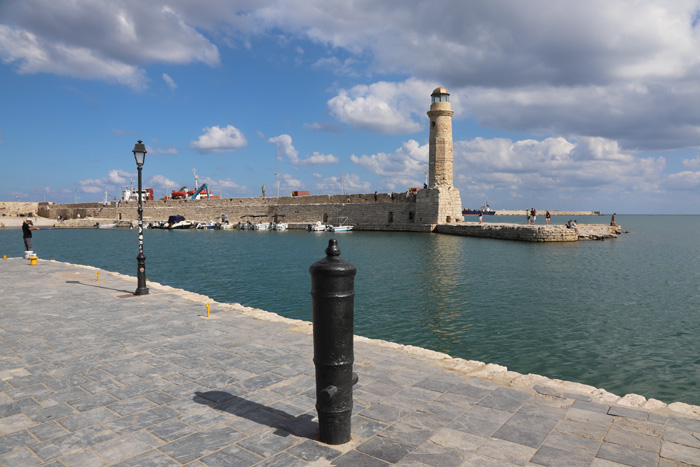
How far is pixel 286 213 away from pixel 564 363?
54103mm

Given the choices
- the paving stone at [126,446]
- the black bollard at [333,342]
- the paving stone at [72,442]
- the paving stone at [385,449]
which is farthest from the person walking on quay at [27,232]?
the paving stone at [385,449]

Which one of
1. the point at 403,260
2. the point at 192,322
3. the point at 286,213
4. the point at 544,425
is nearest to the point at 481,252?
the point at 403,260

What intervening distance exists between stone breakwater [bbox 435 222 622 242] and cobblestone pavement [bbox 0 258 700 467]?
32228 mm

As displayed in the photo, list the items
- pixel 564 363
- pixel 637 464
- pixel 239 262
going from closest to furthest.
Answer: pixel 637 464 < pixel 564 363 < pixel 239 262

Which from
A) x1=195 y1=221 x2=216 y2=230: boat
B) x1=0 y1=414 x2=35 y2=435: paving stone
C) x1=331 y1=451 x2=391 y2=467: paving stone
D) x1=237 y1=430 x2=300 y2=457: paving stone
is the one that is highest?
x1=331 y1=451 x2=391 y2=467: paving stone

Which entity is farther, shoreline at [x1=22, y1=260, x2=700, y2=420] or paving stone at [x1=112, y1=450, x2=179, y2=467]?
shoreline at [x1=22, y1=260, x2=700, y2=420]

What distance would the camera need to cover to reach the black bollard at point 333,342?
10.5 feet

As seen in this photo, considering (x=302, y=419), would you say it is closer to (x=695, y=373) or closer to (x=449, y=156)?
(x=695, y=373)

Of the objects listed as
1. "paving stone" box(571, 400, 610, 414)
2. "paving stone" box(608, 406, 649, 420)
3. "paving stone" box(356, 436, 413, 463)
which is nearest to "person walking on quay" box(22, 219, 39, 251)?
"paving stone" box(356, 436, 413, 463)

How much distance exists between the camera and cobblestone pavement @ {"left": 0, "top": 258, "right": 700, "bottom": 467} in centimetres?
308

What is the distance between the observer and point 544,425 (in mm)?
3570

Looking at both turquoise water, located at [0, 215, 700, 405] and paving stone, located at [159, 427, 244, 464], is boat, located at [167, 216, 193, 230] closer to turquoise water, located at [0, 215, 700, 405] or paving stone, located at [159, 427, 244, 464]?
turquoise water, located at [0, 215, 700, 405]

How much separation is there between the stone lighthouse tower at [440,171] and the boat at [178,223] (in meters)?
36.3

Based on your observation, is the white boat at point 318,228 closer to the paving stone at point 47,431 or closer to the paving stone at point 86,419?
the paving stone at point 86,419
